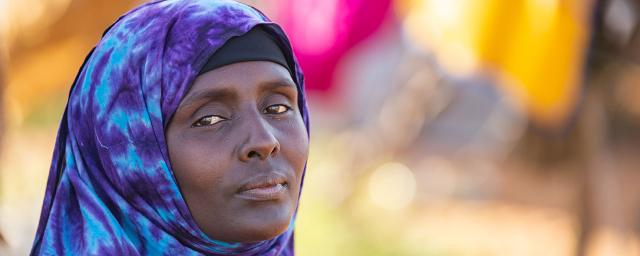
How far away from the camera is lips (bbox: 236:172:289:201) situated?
195 centimetres

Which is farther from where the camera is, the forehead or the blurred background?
the blurred background

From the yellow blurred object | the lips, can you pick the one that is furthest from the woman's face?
the yellow blurred object

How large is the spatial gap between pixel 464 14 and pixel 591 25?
0.59 m

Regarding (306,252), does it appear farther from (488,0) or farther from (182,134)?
(182,134)

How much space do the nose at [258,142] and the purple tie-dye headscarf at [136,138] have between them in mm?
146

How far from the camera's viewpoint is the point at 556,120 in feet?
17.7

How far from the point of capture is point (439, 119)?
27.7 feet

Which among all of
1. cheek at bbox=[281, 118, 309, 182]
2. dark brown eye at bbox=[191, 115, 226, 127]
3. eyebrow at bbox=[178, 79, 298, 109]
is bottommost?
cheek at bbox=[281, 118, 309, 182]

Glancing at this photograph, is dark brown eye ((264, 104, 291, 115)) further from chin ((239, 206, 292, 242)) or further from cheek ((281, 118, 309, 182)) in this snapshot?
chin ((239, 206, 292, 242))

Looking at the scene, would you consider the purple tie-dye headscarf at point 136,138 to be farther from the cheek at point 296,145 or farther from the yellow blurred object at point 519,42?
the yellow blurred object at point 519,42

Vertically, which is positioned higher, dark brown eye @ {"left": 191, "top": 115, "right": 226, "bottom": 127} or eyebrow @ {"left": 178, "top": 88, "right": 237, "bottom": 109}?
eyebrow @ {"left": 178, "top": 88, "right": 237, "bottom": 109}

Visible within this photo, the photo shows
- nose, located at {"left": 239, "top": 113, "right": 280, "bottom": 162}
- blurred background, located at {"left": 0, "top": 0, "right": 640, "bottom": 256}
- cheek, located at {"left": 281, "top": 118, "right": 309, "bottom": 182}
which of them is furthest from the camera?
blurred background, located at {"left": 0, "top": 0, "right": 640, "bottom": 256}

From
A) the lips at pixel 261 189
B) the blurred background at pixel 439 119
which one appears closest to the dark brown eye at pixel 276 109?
the lips at pixel 261 189

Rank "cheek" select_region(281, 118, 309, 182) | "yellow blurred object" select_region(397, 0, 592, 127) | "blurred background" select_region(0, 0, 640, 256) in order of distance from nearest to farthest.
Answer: "cheek" select_region(281, 118, 309, 182) < "yellow blurred object" select_region(397, 0, 592, 127) < "blurred background" select_region(0, 0, 640, 256)
